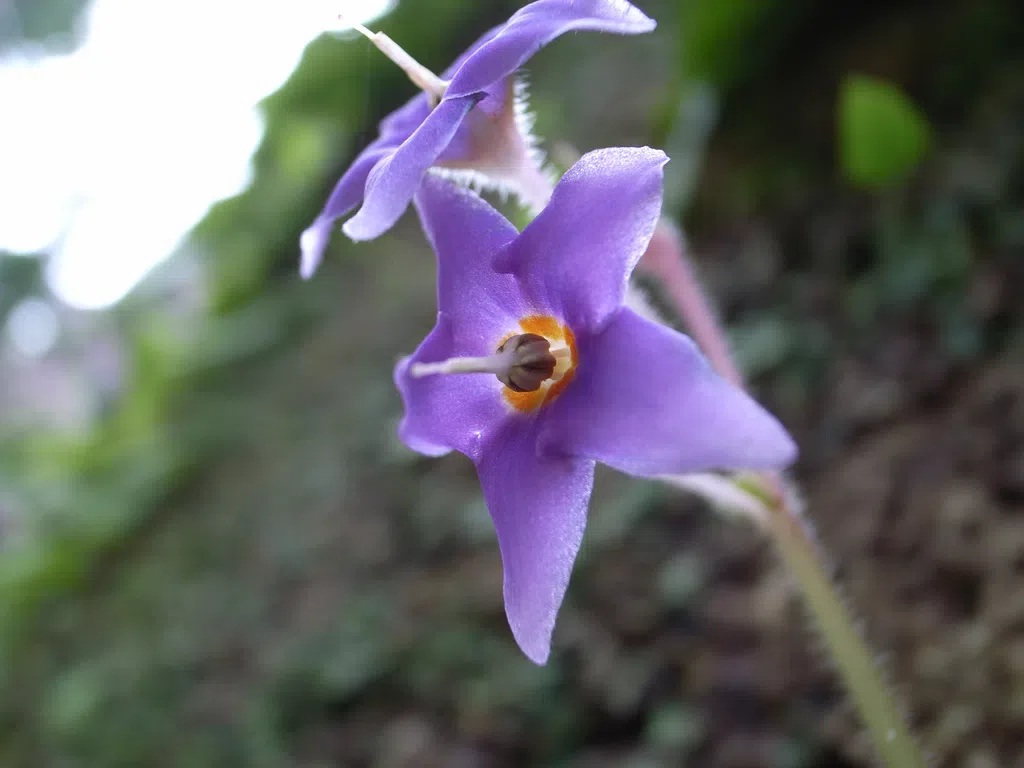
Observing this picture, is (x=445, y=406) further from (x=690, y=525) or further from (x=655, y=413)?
(x=690, y=525)

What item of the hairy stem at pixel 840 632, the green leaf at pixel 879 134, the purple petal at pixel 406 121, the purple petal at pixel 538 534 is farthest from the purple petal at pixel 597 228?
the green leaf at pixel 879 134

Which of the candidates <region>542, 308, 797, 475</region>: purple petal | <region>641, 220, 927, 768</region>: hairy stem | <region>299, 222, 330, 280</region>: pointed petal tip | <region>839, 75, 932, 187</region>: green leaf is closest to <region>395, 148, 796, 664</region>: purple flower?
<region>542, 308, 797, 475</region>: purple petal

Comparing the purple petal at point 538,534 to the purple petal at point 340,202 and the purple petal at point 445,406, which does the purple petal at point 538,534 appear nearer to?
the purple petal at point 445,406

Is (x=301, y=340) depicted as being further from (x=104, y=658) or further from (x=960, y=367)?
(x=960, y=367)

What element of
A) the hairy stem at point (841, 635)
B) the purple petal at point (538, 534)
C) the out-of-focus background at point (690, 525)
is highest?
the purple petal at point (538, 534)

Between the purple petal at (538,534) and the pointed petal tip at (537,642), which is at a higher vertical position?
A: the purple petal at (538,534)

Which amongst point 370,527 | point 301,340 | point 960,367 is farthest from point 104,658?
point 960,367
